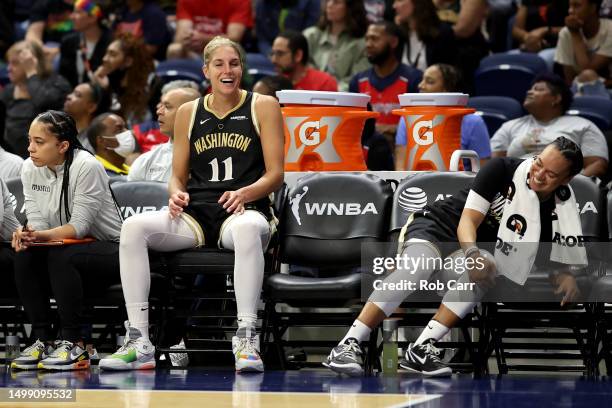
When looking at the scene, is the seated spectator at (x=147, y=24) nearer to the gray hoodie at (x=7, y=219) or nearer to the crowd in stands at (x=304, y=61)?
the crowd in stands at (x=304, y=61)

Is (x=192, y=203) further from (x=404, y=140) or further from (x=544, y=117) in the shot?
(x=544, y=117)

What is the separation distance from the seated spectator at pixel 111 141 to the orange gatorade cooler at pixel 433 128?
2142 mm

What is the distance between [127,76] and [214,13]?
1433 millimetres

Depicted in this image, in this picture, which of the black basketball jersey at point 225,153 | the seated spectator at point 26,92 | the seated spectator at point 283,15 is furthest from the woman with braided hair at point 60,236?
the seated spectator at point 283,15

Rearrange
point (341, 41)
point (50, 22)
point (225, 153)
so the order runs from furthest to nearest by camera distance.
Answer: point (50, 22) → point (341, 41) → point (225, 153)

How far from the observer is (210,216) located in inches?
229

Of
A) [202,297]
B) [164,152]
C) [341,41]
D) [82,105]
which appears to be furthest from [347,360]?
[341,41]

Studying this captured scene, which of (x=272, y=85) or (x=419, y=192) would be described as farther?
(x=272, y=85)

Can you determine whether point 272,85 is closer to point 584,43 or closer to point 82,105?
point 82,105

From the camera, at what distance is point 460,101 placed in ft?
21.7

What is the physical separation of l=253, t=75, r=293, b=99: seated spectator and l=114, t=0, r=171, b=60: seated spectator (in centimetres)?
306

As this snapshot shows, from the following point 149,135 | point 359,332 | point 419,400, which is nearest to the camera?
point 419,400

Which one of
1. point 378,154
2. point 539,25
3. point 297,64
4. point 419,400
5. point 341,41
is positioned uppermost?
point 539,25

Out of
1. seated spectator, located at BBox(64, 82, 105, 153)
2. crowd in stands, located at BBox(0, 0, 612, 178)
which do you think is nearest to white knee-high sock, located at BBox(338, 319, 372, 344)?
crowd in stands, located at BBox(0, 0, 612, 178)
